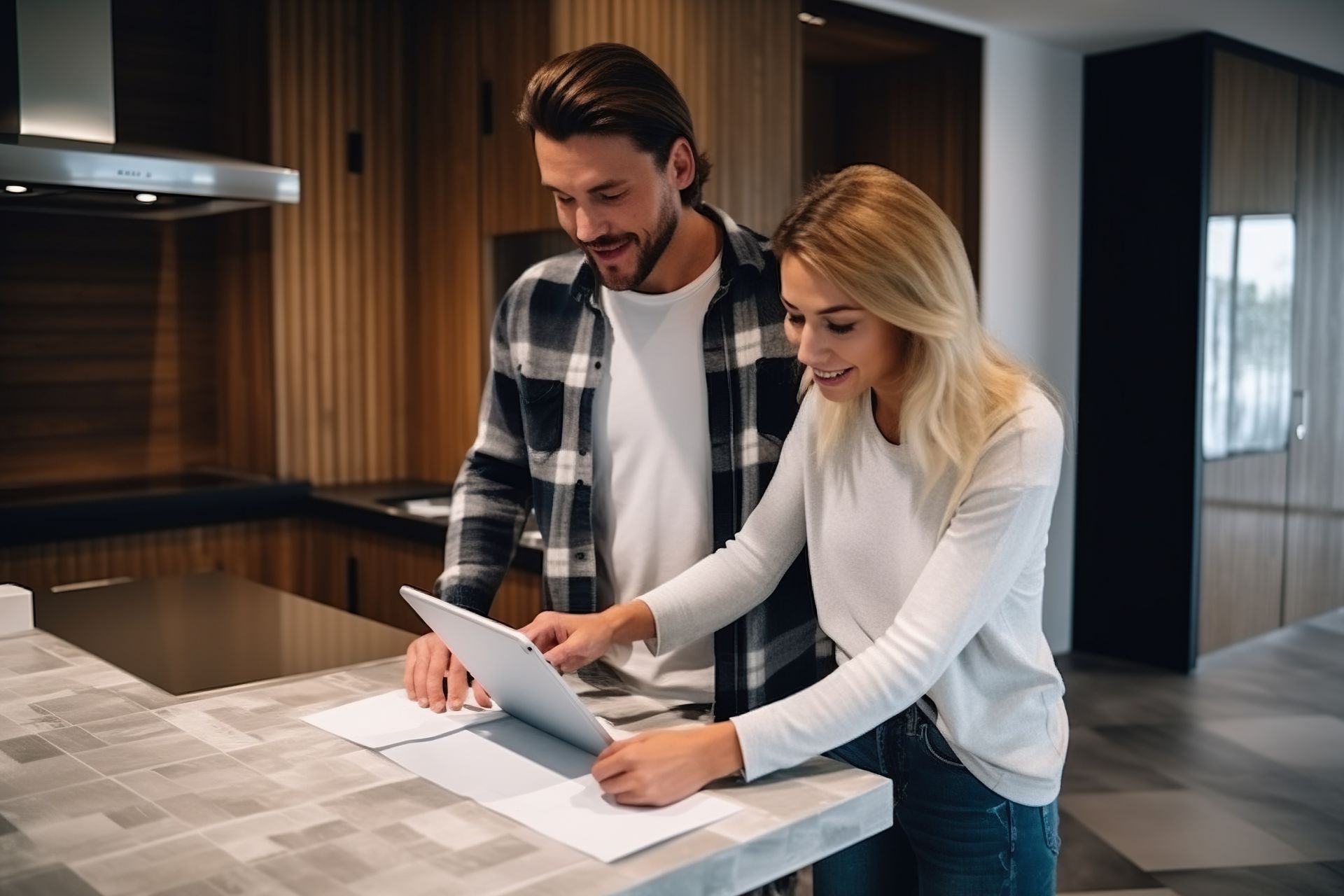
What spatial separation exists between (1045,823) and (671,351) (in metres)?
0.80

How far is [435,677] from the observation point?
57.8 inches

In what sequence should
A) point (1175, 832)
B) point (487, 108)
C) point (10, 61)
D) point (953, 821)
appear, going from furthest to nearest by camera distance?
point (487, 108), point (1175, 832), point (10, 61), point (953, 821)

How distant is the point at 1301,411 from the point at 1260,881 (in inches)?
114

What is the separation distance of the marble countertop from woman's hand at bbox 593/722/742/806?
1.6 inches

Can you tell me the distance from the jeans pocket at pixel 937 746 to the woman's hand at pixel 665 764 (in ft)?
1.01

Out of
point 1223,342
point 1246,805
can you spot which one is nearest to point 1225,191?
point 1223,342

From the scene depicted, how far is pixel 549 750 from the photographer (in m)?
1.32

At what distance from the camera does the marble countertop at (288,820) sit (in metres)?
1.00

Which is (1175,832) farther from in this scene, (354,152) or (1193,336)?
(354,152)

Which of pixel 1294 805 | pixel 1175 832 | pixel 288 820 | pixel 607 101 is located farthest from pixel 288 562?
pixel 1294 805

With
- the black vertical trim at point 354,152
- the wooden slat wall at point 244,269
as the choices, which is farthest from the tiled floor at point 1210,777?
the black vertical trim at point 354,152

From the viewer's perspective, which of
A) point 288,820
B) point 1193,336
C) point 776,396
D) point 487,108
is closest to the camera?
point 288,820

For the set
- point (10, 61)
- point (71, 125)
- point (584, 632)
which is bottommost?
point (584, 632)

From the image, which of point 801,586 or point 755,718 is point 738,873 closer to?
point 755,718
